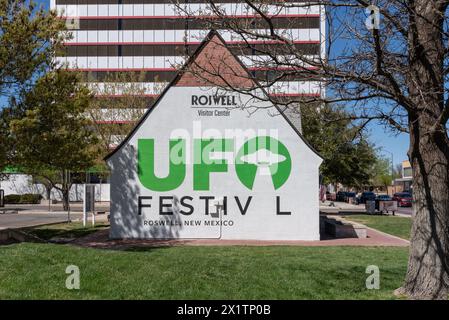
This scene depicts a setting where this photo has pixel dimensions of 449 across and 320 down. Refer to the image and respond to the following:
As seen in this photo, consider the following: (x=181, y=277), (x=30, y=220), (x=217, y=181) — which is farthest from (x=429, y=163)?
(x=30, y=220)

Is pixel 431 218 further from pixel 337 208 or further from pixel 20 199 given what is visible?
pixel 20 199

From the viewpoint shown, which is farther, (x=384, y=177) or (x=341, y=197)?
(x=384, y=177)

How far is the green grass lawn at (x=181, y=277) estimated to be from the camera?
734 centimetres

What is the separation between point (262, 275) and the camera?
9.11m

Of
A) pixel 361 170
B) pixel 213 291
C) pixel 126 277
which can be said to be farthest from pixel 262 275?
pixel 361 170

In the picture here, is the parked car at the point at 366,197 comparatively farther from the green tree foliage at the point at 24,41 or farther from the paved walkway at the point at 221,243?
the green tree foliage at the point at 24,41

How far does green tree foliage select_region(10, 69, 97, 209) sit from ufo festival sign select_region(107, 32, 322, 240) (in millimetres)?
2434

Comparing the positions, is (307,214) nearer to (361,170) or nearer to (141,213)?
(141,213)

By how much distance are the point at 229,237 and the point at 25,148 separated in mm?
8273

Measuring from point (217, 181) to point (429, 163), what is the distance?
38.6 feet

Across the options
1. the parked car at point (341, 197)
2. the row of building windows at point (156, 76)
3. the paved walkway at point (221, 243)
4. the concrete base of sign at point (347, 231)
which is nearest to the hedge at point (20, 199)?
the row of building windows at point (156, 76)

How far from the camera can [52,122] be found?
15898 millimetres

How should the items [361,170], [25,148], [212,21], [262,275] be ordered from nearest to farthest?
[212,21] < [262,275] < [25,148] < [361,170]

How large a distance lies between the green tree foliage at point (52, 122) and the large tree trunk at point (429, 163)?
11285 millimetres
